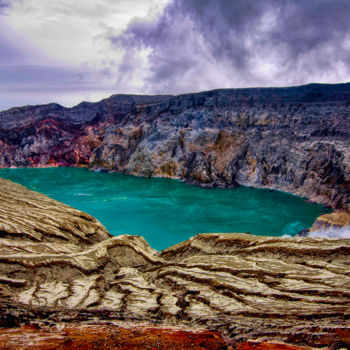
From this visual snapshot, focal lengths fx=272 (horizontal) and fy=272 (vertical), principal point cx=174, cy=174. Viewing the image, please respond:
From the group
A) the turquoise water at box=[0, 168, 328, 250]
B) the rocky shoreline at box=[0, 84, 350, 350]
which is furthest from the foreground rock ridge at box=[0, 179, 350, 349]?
the turquoise water at box=[0, 168, 328, 250]

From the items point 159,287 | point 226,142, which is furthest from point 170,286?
point 226,142

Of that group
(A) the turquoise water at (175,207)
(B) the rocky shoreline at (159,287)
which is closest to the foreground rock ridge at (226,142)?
(A) the turquoise water at (175,207)

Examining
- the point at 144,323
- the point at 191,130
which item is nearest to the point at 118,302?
the point at 144,323

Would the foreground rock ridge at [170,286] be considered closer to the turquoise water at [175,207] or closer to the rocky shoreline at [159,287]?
the rocky shoreline at [159,287]

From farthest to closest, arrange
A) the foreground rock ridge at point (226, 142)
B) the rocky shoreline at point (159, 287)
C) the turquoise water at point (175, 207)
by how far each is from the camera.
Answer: the foreground rock ridge at point (226, 142), the turquoise water at point (175, 207), the rocky shoreline at point (159, 287)

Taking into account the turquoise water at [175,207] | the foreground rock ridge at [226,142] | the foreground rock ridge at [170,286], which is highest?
the foreground rock ridge at [226,142]

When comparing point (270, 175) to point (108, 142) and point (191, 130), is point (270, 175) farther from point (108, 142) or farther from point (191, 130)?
point (108, 142)

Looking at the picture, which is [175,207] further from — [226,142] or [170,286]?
[170,286]
